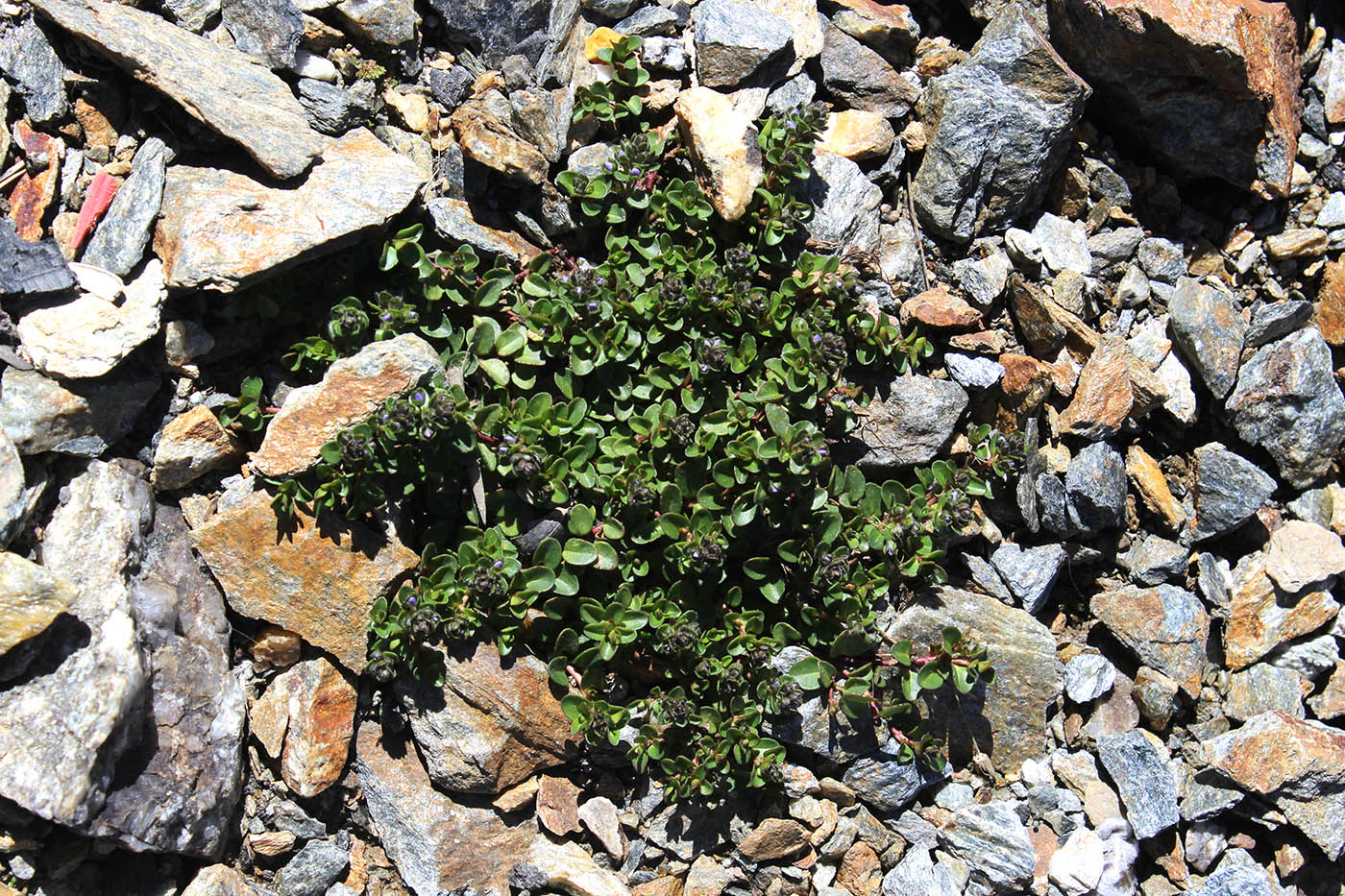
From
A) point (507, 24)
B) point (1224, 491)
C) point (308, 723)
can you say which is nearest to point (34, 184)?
point (507, 24)

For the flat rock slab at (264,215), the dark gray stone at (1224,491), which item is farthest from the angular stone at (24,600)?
the dark gray stone at (1224,491)

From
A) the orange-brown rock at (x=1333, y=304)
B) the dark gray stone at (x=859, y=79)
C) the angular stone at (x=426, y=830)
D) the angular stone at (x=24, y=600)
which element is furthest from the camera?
the orange-brown rock at (x=1333, y=304)

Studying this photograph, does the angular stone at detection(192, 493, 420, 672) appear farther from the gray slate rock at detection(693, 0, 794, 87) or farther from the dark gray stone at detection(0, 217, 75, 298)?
the gray slate rock at detection(693, 0, 794, 87)

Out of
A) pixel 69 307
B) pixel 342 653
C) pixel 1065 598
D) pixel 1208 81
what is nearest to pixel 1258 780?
pixel 1065 598

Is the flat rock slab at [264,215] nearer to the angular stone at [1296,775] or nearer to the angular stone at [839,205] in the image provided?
the angular stone at [839,205]

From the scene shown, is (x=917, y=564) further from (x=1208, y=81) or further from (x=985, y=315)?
(x=1208, y=81)
